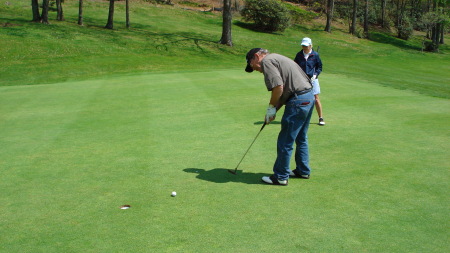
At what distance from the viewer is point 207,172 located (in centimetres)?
633

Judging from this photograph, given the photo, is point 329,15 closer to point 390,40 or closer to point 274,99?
point 390,40

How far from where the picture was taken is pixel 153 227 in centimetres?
451

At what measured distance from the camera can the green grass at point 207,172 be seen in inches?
170

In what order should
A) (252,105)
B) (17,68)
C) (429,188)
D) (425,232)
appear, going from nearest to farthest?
(425,232)
(429,188)
(252,105)
(17,68)

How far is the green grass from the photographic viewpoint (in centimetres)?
432

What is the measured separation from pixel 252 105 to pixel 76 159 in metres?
5.59

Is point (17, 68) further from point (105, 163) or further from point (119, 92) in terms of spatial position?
point (105, 163)

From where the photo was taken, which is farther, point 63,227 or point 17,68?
point 17,68

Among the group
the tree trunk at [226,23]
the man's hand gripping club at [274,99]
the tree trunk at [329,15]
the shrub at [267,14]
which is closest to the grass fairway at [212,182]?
the man's hand gripping club at [274,99]

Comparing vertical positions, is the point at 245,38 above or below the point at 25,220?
above

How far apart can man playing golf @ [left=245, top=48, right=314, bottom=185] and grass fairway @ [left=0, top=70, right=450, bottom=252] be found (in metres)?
0.35

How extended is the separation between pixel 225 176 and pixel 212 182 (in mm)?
328

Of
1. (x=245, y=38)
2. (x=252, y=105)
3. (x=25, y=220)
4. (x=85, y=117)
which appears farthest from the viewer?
(x=245, y=38)

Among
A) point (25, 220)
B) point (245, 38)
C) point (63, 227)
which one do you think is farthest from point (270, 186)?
point (245, 38)
